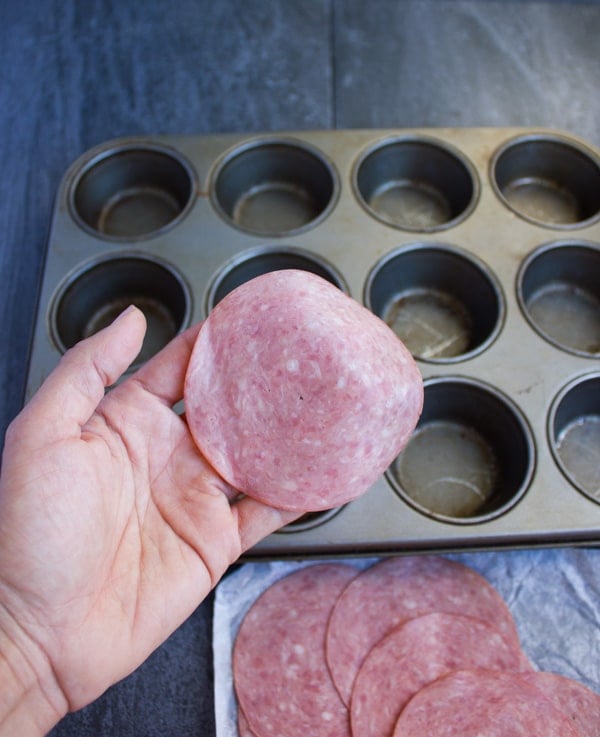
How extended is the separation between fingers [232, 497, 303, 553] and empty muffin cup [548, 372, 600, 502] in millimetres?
808

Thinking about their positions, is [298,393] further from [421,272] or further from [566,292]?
[566,292]

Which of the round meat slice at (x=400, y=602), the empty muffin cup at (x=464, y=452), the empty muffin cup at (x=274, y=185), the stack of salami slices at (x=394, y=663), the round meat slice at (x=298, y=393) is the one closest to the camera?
the round meat slice at (x=298, y=393)

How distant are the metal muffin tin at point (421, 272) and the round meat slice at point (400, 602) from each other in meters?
0.14

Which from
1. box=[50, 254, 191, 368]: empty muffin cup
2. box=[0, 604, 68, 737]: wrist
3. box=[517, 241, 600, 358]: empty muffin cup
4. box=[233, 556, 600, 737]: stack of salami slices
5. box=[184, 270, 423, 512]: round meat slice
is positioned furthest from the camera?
box=[517, 241, 600, 358]: empty muffin cup

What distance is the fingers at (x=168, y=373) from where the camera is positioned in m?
1.62

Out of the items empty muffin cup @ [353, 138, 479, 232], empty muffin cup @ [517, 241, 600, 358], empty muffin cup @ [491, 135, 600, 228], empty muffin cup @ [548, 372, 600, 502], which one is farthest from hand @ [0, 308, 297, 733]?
empty muffin cup @ [491, 135, 600, 228]

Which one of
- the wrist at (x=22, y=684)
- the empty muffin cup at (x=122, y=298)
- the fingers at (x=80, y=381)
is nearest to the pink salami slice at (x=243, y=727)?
the wrist at (x=22, y=684)

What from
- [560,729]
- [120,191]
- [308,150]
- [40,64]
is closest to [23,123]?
[40,64]

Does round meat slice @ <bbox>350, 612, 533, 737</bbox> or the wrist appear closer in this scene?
the wrist

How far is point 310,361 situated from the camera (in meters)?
1.41

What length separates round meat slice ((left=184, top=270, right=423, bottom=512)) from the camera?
1.42m

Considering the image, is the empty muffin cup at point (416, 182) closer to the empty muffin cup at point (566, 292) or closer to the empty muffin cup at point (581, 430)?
the empty muffin cup at point (566, 292)

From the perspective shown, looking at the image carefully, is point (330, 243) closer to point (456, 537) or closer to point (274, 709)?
point (456, 537)

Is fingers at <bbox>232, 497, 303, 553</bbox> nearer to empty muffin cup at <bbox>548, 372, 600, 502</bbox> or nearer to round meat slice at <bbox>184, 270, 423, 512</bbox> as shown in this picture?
round meat slice at <bbox>184, 270, 423, 512</bbox>
